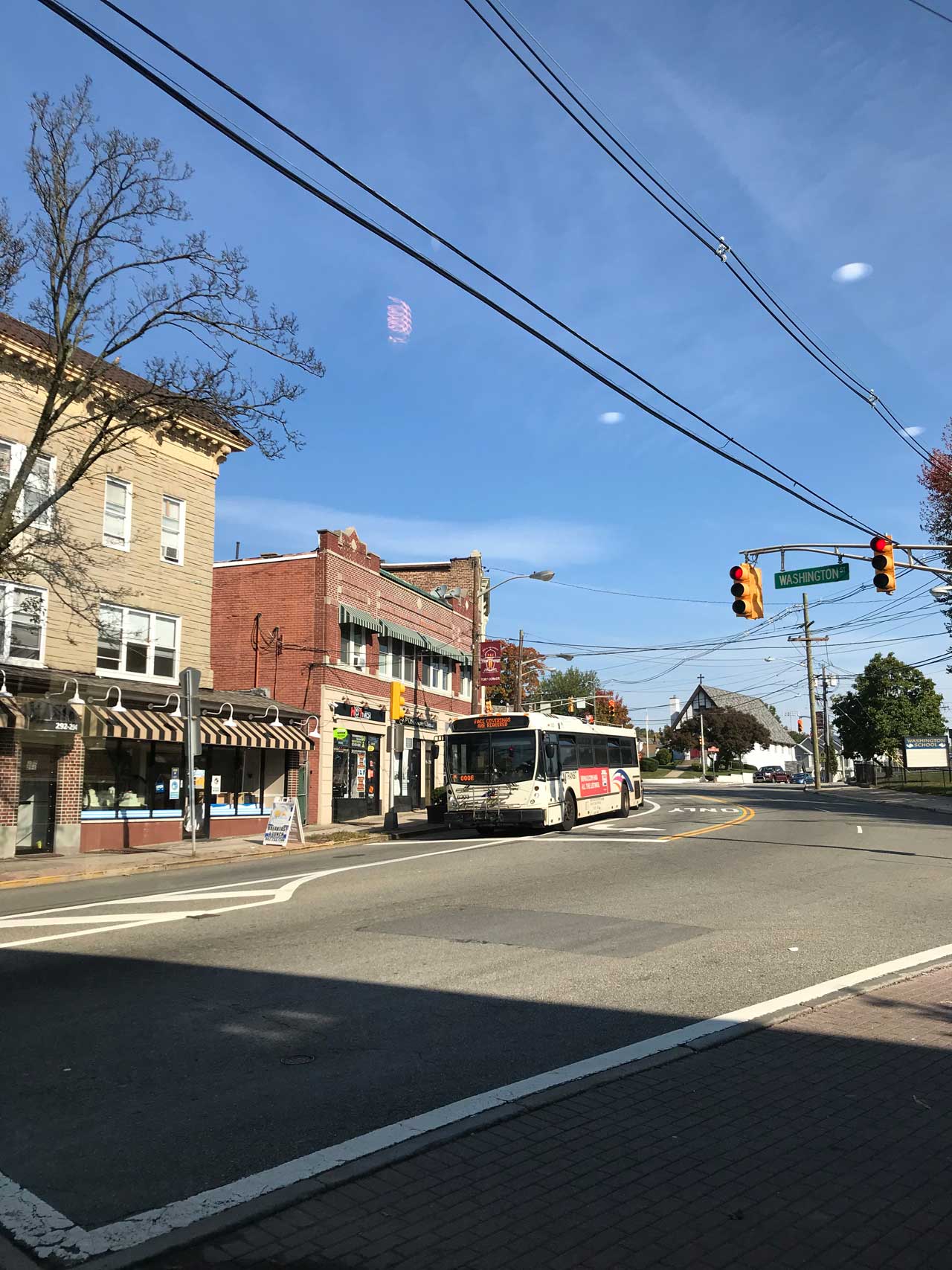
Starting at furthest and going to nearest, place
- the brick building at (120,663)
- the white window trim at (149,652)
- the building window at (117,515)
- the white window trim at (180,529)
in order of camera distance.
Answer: the white window trim at (180,529), the building window at (117,515), the white window trim at (149,652), the brick building at (120,663)

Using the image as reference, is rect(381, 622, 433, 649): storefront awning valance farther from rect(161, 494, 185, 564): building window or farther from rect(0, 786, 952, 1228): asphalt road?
rect(0, 786, 952, 1228): asphalt road

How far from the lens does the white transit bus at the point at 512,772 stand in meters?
24.0

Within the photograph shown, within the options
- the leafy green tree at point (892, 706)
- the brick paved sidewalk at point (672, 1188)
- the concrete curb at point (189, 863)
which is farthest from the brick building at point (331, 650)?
the leafy green tree at point (892, 706)

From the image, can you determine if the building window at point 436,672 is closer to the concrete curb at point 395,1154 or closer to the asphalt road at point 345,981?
the asphalt road at point 345,981

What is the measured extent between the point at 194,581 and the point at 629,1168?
76.5ft

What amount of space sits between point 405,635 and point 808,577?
18.4 meters

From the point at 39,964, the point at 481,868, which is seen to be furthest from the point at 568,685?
the point at 39,964

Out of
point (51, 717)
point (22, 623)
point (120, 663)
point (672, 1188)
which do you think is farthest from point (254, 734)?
point (672, 1188)

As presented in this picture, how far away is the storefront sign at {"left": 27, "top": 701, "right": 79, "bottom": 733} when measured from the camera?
19.8 metres

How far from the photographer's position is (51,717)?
2031 centimetres

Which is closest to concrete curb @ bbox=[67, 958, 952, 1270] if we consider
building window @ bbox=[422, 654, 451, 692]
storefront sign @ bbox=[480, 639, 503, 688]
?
storefront sign @ bbox=[480, 639, 503, 688]

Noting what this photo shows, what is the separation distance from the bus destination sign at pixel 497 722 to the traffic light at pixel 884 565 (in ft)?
29.8

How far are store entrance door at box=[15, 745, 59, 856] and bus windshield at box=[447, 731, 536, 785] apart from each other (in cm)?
921

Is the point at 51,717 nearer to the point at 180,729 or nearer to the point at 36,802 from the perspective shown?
the point at 36,802
